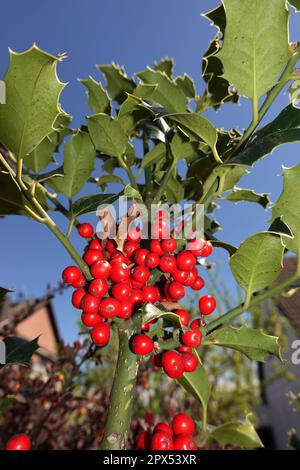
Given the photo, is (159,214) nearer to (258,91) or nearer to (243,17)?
(258,91)

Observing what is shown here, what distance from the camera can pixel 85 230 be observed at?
1431mm

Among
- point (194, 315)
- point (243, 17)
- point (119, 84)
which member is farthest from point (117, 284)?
point (194, 315)

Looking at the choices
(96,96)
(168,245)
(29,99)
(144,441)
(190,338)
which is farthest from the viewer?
(96,96)

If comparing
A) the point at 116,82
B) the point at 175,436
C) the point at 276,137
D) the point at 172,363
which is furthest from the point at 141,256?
the point at 116,82

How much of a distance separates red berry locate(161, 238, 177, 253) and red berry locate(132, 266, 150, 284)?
0.32 feet

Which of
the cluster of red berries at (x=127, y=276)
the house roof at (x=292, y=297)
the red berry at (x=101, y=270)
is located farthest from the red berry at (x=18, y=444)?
the house roof at (x=292, y=297)

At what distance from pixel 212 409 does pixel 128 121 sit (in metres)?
6.94

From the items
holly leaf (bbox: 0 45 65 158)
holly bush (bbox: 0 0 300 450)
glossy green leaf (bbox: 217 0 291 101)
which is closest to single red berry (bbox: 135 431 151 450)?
holly bush (bbox: 0 0 300 450)

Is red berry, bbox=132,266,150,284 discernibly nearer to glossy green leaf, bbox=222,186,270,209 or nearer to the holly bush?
the holly bush

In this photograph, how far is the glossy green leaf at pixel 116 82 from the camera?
1.95 meters

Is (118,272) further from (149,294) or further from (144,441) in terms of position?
(144,441)

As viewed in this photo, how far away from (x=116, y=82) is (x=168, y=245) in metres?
1.13

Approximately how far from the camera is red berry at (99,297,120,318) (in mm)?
1193
